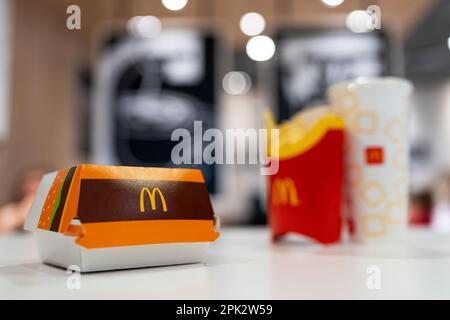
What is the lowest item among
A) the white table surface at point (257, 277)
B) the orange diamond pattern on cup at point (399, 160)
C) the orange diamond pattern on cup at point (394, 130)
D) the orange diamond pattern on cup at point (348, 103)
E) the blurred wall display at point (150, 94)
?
the white table surface at point (257, 277)

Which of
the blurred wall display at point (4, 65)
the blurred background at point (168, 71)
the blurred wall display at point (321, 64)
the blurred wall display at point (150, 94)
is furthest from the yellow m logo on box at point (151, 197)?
the blurred wall display at point (4, 65)

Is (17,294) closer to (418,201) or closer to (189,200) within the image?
(189,200)

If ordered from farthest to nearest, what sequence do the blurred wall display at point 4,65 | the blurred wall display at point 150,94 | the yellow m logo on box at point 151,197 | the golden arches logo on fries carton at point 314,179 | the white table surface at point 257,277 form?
1. the blurred wall display at point 4,65
2. the blurred wall display at point 150,94
3. the golden arches logo on fries carton at point 314,179
4. the yellow m logo on box at point 151,197
5. the white table surface at point 257,277

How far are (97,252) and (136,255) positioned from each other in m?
0.05

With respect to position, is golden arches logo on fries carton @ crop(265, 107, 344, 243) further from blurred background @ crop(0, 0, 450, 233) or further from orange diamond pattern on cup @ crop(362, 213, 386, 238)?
blurred background @ crop(0, 0, 450, 233)

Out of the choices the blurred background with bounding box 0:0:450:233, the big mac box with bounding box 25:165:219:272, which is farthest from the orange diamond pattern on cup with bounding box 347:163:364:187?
the blurred background with bounding box 0:0:450:233

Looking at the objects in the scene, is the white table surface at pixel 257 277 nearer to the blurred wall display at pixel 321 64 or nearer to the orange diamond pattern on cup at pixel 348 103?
the orange diamond pattern on cup at pixel 348 103

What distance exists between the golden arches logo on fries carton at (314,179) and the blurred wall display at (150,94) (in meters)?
1.93

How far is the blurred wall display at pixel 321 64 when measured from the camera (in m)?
2.89

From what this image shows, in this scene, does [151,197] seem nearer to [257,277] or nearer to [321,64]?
[257,277]

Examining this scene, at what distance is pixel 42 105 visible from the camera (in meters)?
3.48

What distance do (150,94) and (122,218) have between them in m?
2.42

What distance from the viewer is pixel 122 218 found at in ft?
1.73
